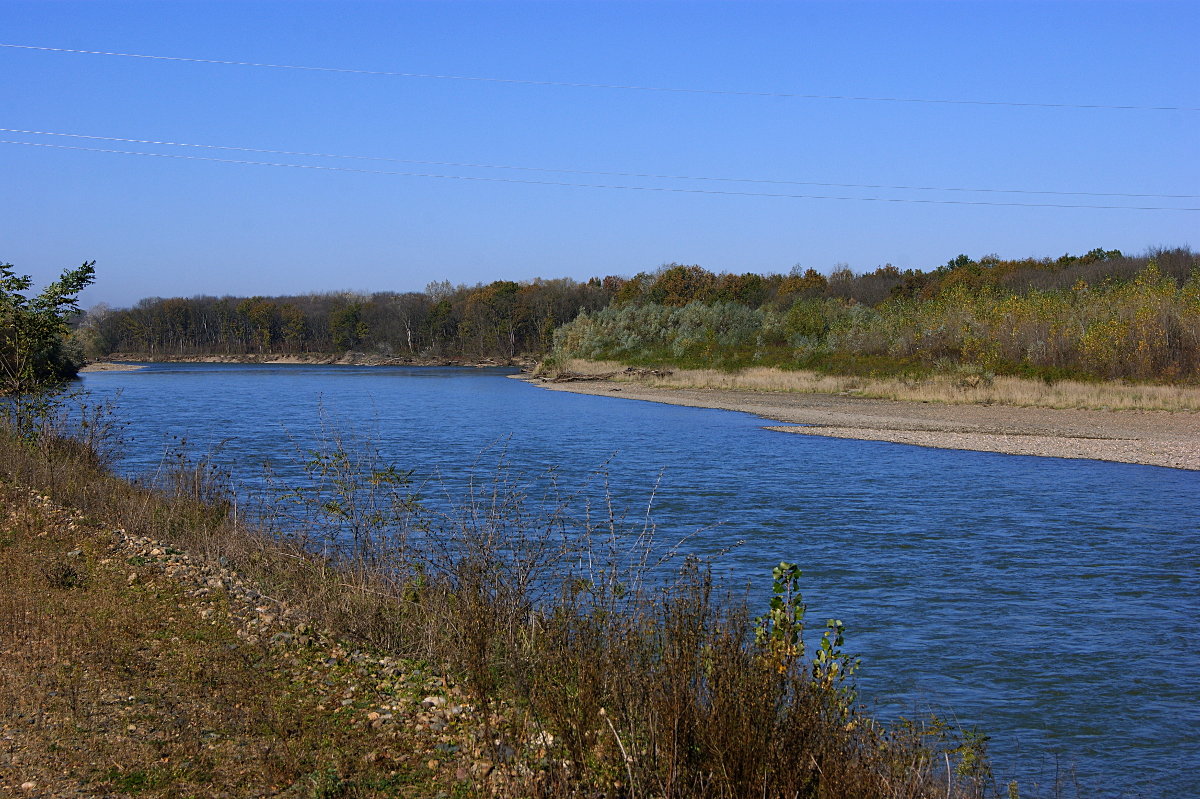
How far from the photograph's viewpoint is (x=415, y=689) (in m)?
7.11

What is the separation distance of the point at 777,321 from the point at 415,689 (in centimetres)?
7427

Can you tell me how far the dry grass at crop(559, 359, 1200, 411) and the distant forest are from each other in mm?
1980

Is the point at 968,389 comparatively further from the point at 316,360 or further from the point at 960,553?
the point at 316,360

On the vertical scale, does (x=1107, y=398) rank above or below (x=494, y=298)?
below

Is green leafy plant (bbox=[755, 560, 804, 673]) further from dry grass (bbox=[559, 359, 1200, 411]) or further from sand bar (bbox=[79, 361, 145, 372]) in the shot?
sand bar (bbox=[79, 361, 145, 372])

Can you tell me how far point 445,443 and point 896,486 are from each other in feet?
47.2

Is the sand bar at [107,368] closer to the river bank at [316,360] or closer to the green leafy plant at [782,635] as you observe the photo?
the river bank at [316,360]

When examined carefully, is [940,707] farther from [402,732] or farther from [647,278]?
[647,278]

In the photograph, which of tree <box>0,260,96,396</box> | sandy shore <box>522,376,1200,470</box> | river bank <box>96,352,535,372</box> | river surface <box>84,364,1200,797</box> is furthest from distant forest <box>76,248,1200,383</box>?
tree <box>0,260,96,396</box>

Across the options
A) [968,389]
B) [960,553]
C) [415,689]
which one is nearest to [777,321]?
[968,389]

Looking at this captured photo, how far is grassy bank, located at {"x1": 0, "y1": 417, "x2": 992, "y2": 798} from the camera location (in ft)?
16.8

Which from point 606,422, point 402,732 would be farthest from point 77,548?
point 606,422

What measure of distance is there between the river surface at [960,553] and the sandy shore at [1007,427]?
150 cm

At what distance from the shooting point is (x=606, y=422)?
147 ft
